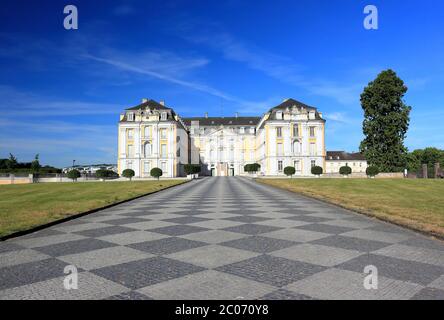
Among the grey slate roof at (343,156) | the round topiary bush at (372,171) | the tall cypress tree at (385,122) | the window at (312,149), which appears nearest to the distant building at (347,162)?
the grey slate roof at (343,156)

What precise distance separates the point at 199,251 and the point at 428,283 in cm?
358

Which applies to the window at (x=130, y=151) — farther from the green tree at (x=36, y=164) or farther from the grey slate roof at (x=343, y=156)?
the grey slate roof at (x=343, y=156)

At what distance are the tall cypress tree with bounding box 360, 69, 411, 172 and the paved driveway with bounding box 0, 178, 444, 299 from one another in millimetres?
47116

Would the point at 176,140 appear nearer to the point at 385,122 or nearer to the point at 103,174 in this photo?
the point at 103,174

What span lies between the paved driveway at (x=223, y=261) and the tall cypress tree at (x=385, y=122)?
155 ft

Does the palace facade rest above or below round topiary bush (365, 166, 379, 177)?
above

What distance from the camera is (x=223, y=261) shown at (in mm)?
5414

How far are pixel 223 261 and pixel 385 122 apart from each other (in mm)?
54310

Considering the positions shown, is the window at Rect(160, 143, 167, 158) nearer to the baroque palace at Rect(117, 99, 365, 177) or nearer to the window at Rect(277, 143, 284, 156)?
the baroque palace at Rect(117, 99, 365, 177)

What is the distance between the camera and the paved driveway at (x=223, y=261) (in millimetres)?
4078

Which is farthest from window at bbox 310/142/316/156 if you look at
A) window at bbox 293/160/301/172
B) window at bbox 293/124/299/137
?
window at bbox 293/124/299/137

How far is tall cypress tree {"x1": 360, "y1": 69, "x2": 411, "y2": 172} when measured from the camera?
5119 centimetres
